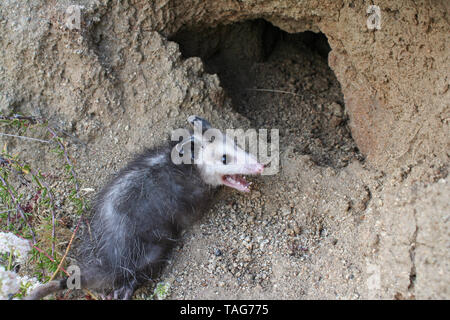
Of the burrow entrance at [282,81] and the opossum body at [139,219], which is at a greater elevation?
the burrow entrance at [282,81]

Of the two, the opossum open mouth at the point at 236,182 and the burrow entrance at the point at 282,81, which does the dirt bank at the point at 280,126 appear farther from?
the opossum open mouth at the point at 236,182

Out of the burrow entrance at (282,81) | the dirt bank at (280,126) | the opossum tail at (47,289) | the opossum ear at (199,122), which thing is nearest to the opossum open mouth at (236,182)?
the dirt bank at (280,126)

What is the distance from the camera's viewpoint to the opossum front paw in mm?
2951

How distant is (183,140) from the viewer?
3330 millimetres

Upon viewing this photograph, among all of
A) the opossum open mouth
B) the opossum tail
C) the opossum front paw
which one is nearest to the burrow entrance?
the opossum open mouth

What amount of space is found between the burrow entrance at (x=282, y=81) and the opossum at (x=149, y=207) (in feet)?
2.16

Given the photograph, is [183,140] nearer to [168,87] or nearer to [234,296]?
[168,87]

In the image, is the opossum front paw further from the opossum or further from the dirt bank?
the dirt bank

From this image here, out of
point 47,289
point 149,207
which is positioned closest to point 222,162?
point 149,207

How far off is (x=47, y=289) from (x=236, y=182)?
151 cm

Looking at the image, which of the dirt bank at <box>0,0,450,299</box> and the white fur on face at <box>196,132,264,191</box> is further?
the white fur on face at <box>196,132,264,191</box>

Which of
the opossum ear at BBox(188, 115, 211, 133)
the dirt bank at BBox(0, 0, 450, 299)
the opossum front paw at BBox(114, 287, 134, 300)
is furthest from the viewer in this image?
the opossum ear at BBox(188, 115, 211, 133)

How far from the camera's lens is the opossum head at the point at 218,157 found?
3355mm

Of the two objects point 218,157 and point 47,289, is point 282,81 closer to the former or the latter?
point 218,157
